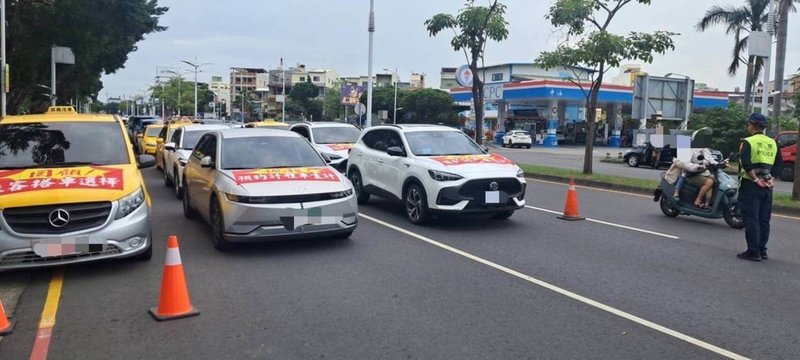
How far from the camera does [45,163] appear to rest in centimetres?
724

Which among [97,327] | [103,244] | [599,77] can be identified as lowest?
[97,327]

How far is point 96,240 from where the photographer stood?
6297 mm

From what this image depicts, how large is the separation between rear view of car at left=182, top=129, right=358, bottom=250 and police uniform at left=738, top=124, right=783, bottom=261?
4.91 meters

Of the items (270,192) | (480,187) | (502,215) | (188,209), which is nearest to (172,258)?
(270,192)

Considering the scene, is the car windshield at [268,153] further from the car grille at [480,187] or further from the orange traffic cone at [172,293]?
the orange traffic cone at [172,293]

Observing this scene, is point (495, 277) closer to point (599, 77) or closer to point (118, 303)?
point (118, 303)

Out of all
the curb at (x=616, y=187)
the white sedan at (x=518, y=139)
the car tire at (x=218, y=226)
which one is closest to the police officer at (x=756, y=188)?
the curb at (x=616, y=187)

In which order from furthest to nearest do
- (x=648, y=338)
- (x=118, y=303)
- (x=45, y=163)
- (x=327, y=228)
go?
(x=327, y=228) → (x=45, y=163) → (x=118, y=303) → (x=648, y=338)

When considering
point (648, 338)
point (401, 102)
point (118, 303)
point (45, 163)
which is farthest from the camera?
point (401, 102)

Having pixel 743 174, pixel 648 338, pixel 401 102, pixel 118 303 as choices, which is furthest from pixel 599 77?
pixel 401 102

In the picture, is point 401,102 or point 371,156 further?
point 401,102

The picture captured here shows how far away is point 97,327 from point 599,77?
1574cm

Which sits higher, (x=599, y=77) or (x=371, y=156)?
(x=599, y=77)

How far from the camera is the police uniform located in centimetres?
778
